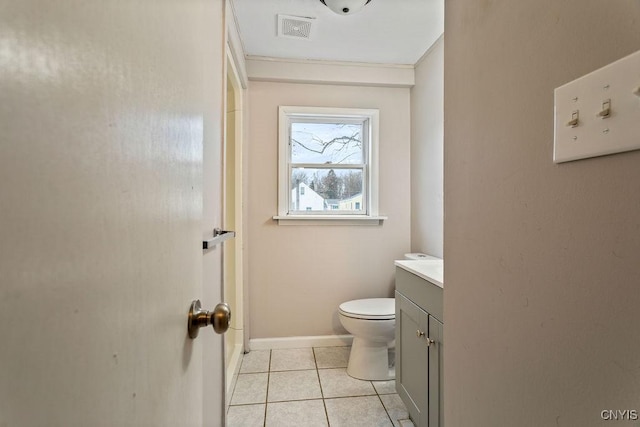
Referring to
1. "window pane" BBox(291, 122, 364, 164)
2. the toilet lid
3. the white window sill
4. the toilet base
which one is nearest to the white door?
the toilet lid

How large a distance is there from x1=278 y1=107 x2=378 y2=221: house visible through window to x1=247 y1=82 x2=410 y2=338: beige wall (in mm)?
91

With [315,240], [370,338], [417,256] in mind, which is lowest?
[370,338]

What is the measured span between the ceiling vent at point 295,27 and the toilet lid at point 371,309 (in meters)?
1.86

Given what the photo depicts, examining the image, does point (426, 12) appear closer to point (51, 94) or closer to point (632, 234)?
point (632, 234)

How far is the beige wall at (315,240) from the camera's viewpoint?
2.32m

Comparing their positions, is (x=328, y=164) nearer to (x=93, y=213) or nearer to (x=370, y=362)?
(x=370, y=362)

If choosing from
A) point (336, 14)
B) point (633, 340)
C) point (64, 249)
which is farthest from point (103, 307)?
point (336, 14)

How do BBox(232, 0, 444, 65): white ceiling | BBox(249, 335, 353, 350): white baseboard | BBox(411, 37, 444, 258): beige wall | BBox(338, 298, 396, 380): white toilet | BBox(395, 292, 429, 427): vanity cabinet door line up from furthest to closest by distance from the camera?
BBox(249, 335, 353, 350): white baseboard
BBox(411, 37, 444, 258): beige wall
BBox(338, 298, 396, 380): white toilet
BBox(232, 0, 444, 65): white ceiling
BBox(395, 292, 429, 427): vanity cabinet door

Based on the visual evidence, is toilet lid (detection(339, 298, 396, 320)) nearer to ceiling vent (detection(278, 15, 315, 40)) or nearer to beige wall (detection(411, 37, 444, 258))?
beige wall (detection(411, 37, 444, 258))

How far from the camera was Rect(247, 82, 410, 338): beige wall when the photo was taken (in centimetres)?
232

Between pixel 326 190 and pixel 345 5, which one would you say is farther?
pixel 326 190

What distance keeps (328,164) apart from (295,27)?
1.00m

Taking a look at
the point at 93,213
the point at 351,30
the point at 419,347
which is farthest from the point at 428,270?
the point at 351,30

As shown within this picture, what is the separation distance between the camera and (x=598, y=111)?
46 cm
